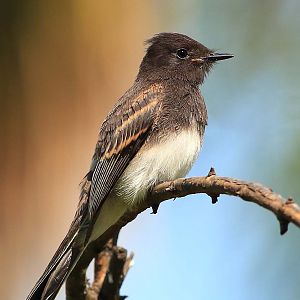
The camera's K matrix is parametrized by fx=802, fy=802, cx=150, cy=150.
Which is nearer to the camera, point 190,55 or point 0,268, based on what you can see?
point 0,268

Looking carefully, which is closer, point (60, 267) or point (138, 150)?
point (60, 267)

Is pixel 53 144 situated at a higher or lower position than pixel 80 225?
higher

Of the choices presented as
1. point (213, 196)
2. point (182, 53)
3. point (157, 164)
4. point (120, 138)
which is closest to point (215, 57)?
point (182, 53)

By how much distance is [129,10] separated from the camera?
14.5 feet

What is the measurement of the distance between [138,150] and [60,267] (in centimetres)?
82

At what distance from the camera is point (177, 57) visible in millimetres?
4348

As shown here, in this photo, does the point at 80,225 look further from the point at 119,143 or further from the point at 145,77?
the point at 145,77

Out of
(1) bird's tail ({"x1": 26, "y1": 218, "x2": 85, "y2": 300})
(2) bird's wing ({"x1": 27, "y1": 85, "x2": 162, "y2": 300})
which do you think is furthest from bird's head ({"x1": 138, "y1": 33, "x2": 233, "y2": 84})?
(1) bird's tail ({"x1": 26, "y1": 218, "x2": 85, "y2": 300})

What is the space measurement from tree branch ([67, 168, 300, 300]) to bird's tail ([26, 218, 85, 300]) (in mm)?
40

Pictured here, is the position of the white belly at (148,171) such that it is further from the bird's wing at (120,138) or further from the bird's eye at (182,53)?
the bird's eye at (182,53)

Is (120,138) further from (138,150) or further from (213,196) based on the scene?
(213,196)

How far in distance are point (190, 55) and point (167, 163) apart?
934 mm

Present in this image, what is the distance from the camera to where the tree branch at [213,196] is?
1.96m

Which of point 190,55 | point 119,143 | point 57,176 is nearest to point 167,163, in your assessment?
point 119,143
